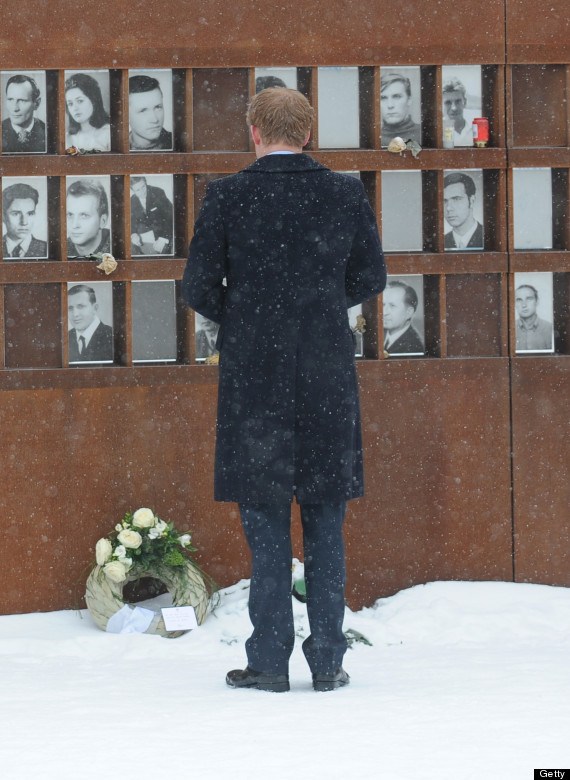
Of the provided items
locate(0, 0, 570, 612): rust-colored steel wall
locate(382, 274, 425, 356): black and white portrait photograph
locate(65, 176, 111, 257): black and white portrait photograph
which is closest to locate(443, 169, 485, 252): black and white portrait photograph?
locate(0, 0, 570, 612): rust-colored steel wall

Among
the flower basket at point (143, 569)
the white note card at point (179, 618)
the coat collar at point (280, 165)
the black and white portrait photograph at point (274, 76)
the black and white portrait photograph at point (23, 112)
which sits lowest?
the white note card at point (179, 618)

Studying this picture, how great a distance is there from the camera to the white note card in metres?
3.46

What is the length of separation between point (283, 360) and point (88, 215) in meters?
1.45

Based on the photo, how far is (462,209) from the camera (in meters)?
3.94

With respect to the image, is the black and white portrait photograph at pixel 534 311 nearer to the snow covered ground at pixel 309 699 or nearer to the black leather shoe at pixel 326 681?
the snow covered ground at pixel 309 699

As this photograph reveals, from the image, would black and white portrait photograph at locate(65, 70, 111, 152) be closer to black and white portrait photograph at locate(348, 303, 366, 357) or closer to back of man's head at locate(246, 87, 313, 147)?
black and white portrait photograph at locate(348, 303, 366, 357)

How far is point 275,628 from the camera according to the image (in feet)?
8.63

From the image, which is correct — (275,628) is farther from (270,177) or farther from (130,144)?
(130,144)

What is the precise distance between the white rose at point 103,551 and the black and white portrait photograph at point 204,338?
2.22 ft

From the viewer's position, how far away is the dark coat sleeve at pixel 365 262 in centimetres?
269

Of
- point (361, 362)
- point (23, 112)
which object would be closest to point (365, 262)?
point (361, 362)

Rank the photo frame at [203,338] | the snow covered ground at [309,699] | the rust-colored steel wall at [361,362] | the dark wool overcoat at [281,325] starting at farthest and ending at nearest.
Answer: the photo frame at [203,338]
the rust-colored steel wall at [361,362]
the dark wool overcoat at [281,325]
the snow covered ground at [309,699]

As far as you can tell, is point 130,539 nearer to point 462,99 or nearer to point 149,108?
point 149,108

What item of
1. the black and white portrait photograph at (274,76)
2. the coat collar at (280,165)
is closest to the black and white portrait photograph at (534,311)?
the black and white portrait photograph at (274,76)
